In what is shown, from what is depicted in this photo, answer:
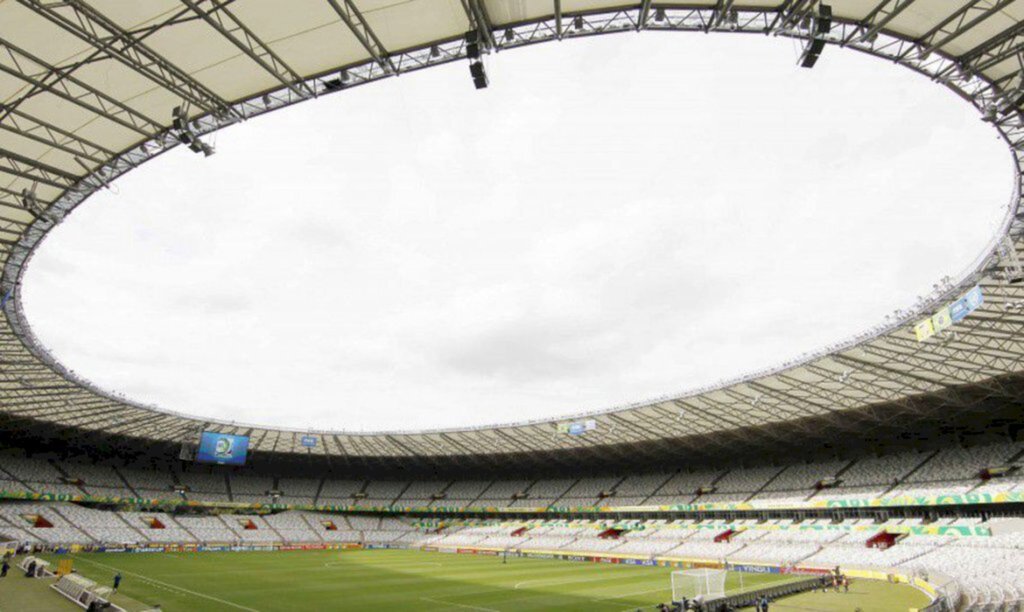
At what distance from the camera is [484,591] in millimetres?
34750

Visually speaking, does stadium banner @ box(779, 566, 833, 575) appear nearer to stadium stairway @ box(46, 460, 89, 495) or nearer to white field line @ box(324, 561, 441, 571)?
white field line @ box(324, 561, 441, 571)

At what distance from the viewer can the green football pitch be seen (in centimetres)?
2903

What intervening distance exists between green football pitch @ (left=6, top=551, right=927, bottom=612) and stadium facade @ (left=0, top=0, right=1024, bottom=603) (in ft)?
33.9

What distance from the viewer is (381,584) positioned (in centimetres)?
3778

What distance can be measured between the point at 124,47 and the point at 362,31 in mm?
5406

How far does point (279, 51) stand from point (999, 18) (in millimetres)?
17089

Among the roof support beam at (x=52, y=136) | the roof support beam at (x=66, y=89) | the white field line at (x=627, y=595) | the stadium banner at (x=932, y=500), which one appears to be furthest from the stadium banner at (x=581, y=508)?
the roof support beam at (x=52, y=136)

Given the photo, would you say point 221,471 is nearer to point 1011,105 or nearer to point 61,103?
point 61,103

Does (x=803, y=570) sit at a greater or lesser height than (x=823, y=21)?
lesser

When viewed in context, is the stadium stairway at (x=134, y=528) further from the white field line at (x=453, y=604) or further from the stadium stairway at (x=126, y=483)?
the white field line at (x=453, y=604)

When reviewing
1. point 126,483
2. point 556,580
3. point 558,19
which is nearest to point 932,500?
point 556,580

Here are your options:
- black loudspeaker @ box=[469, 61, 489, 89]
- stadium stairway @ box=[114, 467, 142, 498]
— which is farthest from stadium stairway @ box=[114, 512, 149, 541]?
black loudspeaker @ box=[469, 61, 489, 89]

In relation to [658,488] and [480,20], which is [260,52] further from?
→ [658,488]

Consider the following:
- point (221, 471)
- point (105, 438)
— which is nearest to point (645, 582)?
point (105, 438)
